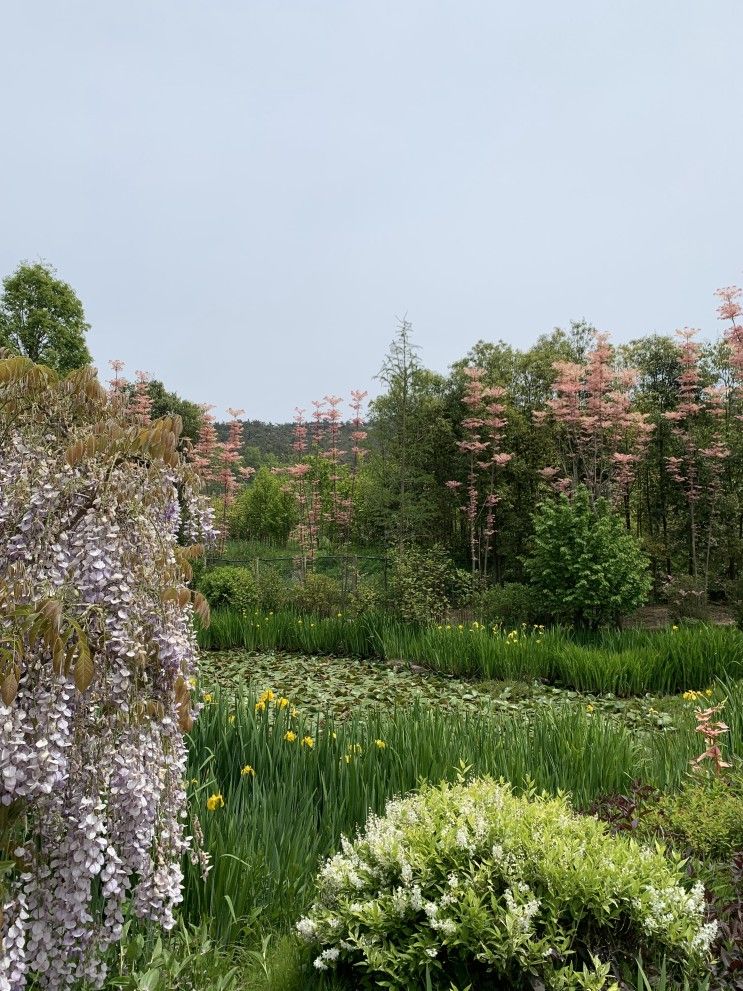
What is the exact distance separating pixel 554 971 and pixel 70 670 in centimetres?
152

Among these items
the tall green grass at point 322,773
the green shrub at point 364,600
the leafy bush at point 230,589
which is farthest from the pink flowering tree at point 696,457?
the tall green grass at point 322,773

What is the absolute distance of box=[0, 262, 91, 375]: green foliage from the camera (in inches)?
674

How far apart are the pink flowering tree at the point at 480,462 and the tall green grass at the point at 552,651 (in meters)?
3.85

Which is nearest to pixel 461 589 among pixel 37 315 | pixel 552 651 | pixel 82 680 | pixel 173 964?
pixel 552 651

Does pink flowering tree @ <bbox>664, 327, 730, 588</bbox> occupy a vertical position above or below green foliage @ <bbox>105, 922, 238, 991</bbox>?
above

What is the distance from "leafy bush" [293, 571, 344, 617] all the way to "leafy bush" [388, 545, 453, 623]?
924 mm

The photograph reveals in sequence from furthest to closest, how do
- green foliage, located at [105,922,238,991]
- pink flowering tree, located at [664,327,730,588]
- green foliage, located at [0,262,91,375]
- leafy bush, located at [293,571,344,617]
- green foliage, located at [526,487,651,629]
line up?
1. green foliage, located at [0,262,91,375]
2. pink flowering tree, located at [664,327,730,588]
3. leafy bush, located at [293,571,344,617]
4. green foliage, located at [526,487,651,629]
5. green foliage, located at [105,922,238,991]

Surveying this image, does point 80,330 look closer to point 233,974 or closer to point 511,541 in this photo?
point 511,541

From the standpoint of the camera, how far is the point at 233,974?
2309 mm

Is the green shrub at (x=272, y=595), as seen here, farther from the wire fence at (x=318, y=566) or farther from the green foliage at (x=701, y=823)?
the green foliage at (x=701, y=823)

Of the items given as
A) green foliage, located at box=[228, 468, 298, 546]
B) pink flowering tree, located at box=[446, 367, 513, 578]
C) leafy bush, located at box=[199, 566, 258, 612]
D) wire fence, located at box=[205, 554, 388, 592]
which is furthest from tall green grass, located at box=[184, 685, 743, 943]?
green foliage, located at box=[228, 468, 298, 546]

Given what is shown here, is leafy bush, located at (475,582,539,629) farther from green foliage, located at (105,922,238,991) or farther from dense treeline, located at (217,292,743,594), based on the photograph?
green foliage, located at (105,922,238,991)

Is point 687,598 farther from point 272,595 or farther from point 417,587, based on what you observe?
point 272,595

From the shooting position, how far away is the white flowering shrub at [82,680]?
192 cm
